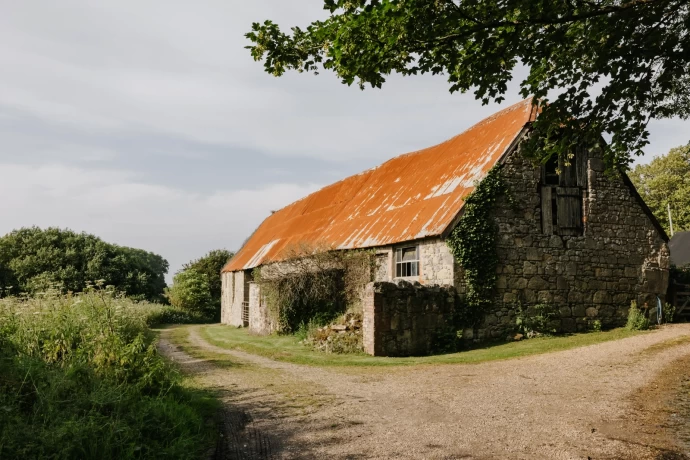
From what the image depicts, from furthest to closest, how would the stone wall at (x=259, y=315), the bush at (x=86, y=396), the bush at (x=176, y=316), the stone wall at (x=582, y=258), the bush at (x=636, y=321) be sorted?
the bush at (x=176, y=316) → the stone wall at (x=259, y=315) → the bush at (x=636, y=321) → the stone wall at (x=582, y=258) → the bush at (x=86, y=396)

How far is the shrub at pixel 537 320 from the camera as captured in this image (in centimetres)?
1514

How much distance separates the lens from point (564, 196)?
16219 millimetres

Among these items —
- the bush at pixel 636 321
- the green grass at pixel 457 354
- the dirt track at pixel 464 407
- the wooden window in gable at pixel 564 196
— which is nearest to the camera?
the dirt track at pixel 464 407

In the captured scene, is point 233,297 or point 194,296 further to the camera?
point 194,296

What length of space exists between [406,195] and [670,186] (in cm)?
3460

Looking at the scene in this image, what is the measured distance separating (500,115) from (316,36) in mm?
13468

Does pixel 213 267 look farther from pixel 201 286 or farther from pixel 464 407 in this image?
pixel 464 407

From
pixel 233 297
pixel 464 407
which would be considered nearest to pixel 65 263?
pixel 233 297

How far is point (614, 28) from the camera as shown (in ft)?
24.1

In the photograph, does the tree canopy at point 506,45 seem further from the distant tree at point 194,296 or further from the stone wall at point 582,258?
the distant tree at point 194,296

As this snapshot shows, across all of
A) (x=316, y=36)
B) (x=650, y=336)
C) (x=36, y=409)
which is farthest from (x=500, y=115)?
(x=36, y=409)

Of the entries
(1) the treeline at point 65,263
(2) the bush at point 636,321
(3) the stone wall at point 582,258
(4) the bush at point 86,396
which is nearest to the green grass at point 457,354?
(2) the bush at point 636,321

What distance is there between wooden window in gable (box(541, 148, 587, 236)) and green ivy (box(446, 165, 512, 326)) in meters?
1.88

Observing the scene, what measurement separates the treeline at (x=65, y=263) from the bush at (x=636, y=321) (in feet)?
104
